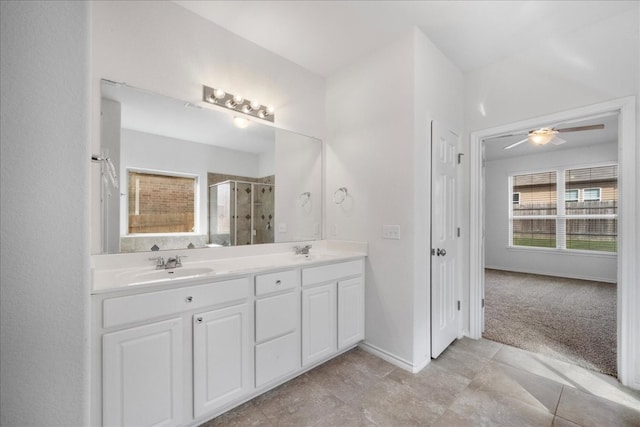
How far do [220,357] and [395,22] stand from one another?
268 cm

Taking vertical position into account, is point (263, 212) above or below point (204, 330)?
above

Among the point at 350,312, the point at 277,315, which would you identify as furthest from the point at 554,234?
the point at 277,315

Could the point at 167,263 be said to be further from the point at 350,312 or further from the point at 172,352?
the point at 350,312

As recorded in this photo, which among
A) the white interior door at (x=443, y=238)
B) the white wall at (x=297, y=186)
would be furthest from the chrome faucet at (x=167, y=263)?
the white interior door at (x=443, y=238)

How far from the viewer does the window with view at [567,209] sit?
5201 millimetres

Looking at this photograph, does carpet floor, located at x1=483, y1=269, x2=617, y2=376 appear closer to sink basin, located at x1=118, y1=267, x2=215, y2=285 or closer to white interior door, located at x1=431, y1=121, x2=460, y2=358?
white interior door, located at x1=431, y1=121, x2=460, y2=358

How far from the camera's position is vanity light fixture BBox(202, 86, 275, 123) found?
7.13ft

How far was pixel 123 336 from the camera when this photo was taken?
4.39 feet

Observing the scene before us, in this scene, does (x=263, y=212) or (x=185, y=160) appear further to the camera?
(x=263, y=212)

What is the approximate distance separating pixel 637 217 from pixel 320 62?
282 centimetres

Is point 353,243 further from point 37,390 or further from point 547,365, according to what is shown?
point 37,390

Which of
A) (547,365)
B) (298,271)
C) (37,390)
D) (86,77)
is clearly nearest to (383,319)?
(298,271)

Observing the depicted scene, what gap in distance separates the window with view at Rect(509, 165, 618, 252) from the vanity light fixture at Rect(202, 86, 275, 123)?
20.0ft

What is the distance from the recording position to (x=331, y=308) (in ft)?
7.47
